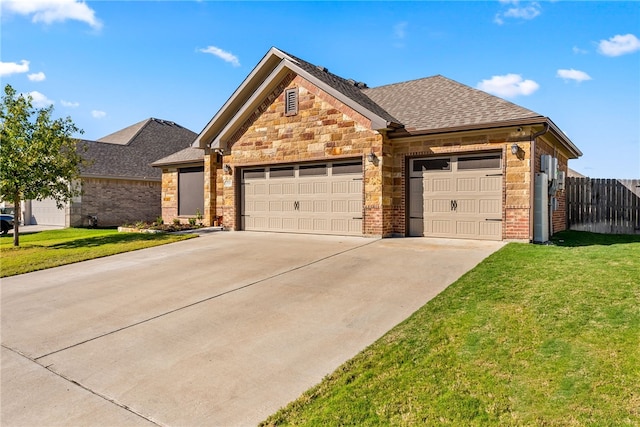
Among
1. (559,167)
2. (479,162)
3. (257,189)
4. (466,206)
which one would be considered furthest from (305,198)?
(559,167)

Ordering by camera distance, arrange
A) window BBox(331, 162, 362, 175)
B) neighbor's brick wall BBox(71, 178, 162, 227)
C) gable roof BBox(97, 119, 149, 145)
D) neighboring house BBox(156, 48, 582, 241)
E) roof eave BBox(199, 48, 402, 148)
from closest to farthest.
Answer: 1. neighboring house BBox(156, 48, 582, 241)
2. roof eave BBox(199, 48, 402, 148)
3. window BBox(331, 162, 362, 175)
4. neighbor's brick wall BBox(71, 178, 162, 227)
5. gable roof BBox(97, 119, 149, 145)

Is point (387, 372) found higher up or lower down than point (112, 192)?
lower down

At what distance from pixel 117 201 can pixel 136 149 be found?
526 cm

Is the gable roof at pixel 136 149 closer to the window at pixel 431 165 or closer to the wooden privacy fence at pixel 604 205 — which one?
the window at pixel 431 165

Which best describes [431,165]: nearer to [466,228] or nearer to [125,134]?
[466,228]

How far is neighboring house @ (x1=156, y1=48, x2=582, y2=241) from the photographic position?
35.2 ft

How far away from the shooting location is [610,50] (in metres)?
11.3

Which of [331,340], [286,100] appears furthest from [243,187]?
[331,340]

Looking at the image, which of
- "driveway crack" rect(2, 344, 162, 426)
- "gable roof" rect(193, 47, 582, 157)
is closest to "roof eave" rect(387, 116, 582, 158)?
"gable roof" rect(193, 47, 582, 157)

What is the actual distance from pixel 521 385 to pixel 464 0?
10853 millimetres

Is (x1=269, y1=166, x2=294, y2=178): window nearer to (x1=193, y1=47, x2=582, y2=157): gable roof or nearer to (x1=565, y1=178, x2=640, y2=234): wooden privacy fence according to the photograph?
(x1=193, y1=47, x2=582, y2=157): gable roof

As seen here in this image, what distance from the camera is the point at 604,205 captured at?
49.8 feet

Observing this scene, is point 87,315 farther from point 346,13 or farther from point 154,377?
point 346,13

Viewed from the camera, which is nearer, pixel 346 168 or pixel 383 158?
pixel 383 158
